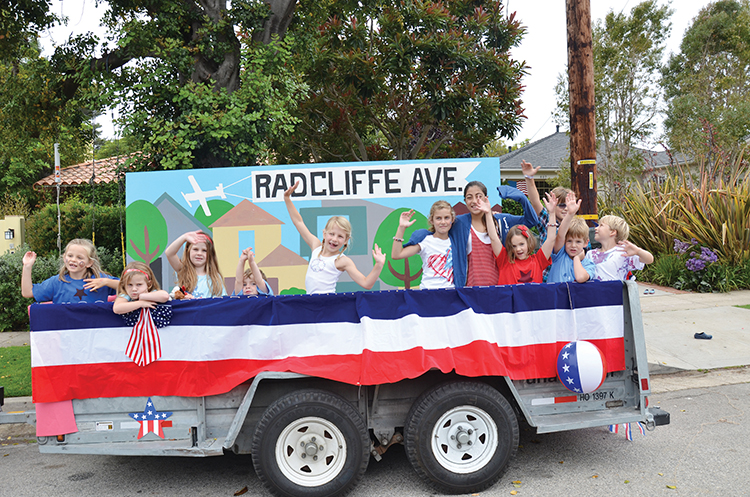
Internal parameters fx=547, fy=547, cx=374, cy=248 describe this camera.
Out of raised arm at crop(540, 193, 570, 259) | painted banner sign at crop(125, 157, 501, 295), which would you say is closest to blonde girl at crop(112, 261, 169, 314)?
raised arm at crop(540, 193, 570, 259)

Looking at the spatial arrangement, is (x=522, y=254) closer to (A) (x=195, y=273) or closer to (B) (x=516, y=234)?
(B) (x=516, y=234)

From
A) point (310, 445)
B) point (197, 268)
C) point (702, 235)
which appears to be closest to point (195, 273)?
point (197, 268)

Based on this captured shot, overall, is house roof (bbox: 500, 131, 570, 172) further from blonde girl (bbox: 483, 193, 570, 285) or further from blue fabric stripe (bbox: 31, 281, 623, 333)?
blue fabric stripe (bbox: 31, 281, 623, 333)

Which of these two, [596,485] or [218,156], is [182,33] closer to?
[218,156]

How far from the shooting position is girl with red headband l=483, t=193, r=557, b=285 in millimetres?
4383

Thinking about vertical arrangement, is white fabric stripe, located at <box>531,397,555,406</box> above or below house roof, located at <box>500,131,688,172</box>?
below

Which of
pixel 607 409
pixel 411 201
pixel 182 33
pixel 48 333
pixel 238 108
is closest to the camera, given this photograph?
pixel 48 333

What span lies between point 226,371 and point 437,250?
1.91 m

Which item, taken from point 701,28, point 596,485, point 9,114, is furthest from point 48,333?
point 701,28

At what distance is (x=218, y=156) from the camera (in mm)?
8914

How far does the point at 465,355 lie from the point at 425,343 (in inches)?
11.0

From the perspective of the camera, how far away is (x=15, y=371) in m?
6.54

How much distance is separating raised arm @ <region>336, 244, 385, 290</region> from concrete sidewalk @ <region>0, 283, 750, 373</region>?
14.5 feet

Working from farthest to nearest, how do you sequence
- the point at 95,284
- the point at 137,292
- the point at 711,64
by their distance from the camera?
the point at 711,64 → the point at 95,284 → the point at 137,292
